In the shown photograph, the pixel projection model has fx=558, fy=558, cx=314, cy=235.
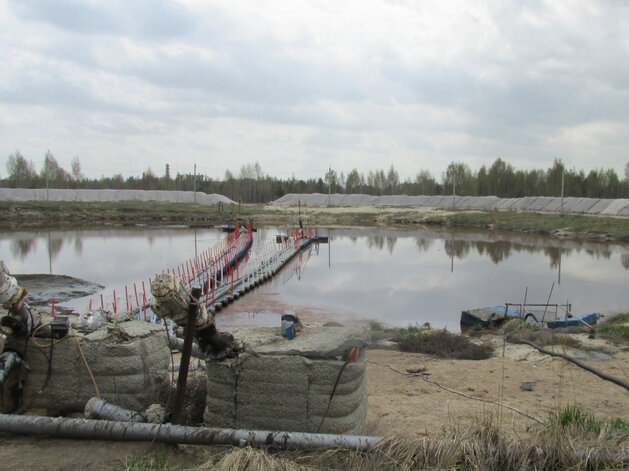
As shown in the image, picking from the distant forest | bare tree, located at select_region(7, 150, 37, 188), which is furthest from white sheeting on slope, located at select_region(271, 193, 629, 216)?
bare tree, located at select_region(7, 150, 37, 188)

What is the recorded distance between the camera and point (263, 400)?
479cm

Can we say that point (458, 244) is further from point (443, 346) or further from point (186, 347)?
point (186, 347)

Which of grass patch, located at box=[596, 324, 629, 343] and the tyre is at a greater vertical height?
grass patch, located at box=[596, 324, 629, 343]

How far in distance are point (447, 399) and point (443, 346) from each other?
4.58 meters

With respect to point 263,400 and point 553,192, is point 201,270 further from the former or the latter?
point 553,192

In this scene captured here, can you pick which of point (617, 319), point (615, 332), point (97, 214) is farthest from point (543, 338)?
point (97, 214)

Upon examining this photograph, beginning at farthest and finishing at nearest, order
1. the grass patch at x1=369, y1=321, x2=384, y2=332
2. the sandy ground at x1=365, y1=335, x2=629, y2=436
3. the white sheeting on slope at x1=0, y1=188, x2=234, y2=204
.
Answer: the white sheeting on slope at x1=0, y1=188, x2=234, y2=204, the grass patch at x1=369, y1=321, x2=384, y2=332, the sandy ground at x1=365, y1=335, x2=629, y2=436

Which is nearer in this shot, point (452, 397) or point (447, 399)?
point (447, 399)

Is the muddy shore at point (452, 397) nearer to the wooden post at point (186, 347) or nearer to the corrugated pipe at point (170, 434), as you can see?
the corrugated pipe at point (170, 434)

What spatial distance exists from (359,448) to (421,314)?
13692 mm

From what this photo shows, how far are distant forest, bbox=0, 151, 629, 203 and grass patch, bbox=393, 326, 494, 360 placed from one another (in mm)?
73839

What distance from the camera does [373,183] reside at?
126312mm

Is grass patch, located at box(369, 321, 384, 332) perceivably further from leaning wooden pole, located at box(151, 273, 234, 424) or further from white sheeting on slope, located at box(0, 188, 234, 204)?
white sheeting on slope, located at box(0, 188, 234, 204)

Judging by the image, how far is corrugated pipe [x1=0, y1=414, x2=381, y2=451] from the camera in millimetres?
4320
